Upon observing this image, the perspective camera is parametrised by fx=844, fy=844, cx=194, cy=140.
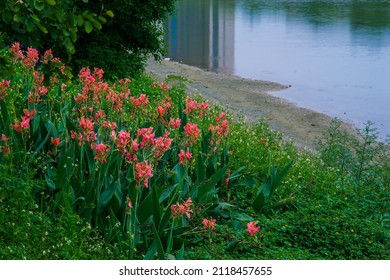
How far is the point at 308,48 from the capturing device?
39.6 metres

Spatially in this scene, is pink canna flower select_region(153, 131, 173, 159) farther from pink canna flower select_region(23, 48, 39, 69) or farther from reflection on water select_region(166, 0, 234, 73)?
reflection on water select_region(166, 0, 234, 73)

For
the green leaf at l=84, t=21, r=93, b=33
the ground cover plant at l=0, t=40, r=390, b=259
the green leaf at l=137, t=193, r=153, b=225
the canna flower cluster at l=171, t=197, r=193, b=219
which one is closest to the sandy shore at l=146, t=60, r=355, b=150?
the ground cover plant at l=0, t=40, r=390, b=259

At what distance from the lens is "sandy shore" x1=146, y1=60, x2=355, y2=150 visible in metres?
19.6

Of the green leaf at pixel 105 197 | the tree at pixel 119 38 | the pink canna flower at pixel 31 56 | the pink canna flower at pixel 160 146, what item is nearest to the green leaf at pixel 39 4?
the pink canna flower at pixel 160 146

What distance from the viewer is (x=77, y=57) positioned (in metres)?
17.1

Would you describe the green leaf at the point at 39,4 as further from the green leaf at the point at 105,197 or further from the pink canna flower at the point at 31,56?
the pink canna flower at the point at 31,56

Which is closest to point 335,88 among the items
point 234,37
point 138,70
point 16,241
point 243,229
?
point 138,70

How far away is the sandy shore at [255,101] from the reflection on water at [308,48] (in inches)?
42.5

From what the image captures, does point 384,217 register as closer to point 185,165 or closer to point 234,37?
point 185,165

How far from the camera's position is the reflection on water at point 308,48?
26766 mm

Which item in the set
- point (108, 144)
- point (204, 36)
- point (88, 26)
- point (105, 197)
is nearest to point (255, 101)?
point (108, 144)

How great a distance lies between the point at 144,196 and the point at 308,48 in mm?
33197

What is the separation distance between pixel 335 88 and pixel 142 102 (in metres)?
21.5

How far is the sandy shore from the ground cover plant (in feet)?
24.8
